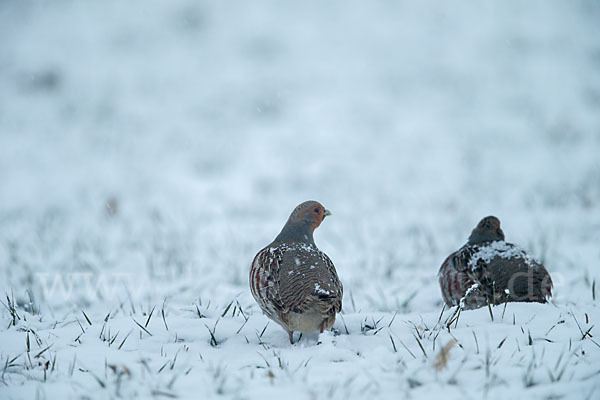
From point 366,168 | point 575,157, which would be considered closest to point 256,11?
point 366,168

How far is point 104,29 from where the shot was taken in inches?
649

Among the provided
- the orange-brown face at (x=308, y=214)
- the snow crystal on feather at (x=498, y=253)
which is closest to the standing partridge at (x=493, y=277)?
the snow crystal on feather at (x=498, y=253)

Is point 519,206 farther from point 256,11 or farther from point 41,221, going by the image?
point 256,11

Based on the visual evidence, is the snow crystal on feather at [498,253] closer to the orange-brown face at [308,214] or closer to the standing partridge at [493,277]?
the standing partridge at [493,277]

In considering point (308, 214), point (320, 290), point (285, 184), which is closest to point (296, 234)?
point (308, 214)

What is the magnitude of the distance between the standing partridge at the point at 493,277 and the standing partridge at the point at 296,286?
3.52 ft

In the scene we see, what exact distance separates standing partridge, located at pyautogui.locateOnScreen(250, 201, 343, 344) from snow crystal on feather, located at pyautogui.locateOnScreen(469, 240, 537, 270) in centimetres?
132

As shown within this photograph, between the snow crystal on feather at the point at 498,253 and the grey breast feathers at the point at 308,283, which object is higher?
the snow crystal on feather at the point at 498,253

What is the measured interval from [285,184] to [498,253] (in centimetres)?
747

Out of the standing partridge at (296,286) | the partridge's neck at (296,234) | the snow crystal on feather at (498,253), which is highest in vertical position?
the snow crystal on feather at (498,253)

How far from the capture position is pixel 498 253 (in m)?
3.57

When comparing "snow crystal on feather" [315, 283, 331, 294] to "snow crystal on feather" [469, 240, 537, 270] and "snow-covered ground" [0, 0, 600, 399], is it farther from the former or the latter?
"snow crystal on feather" [469, 240, 537, 270]

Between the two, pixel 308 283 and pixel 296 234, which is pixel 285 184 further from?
pixel 308 283

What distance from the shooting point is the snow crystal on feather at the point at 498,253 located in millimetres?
3435
